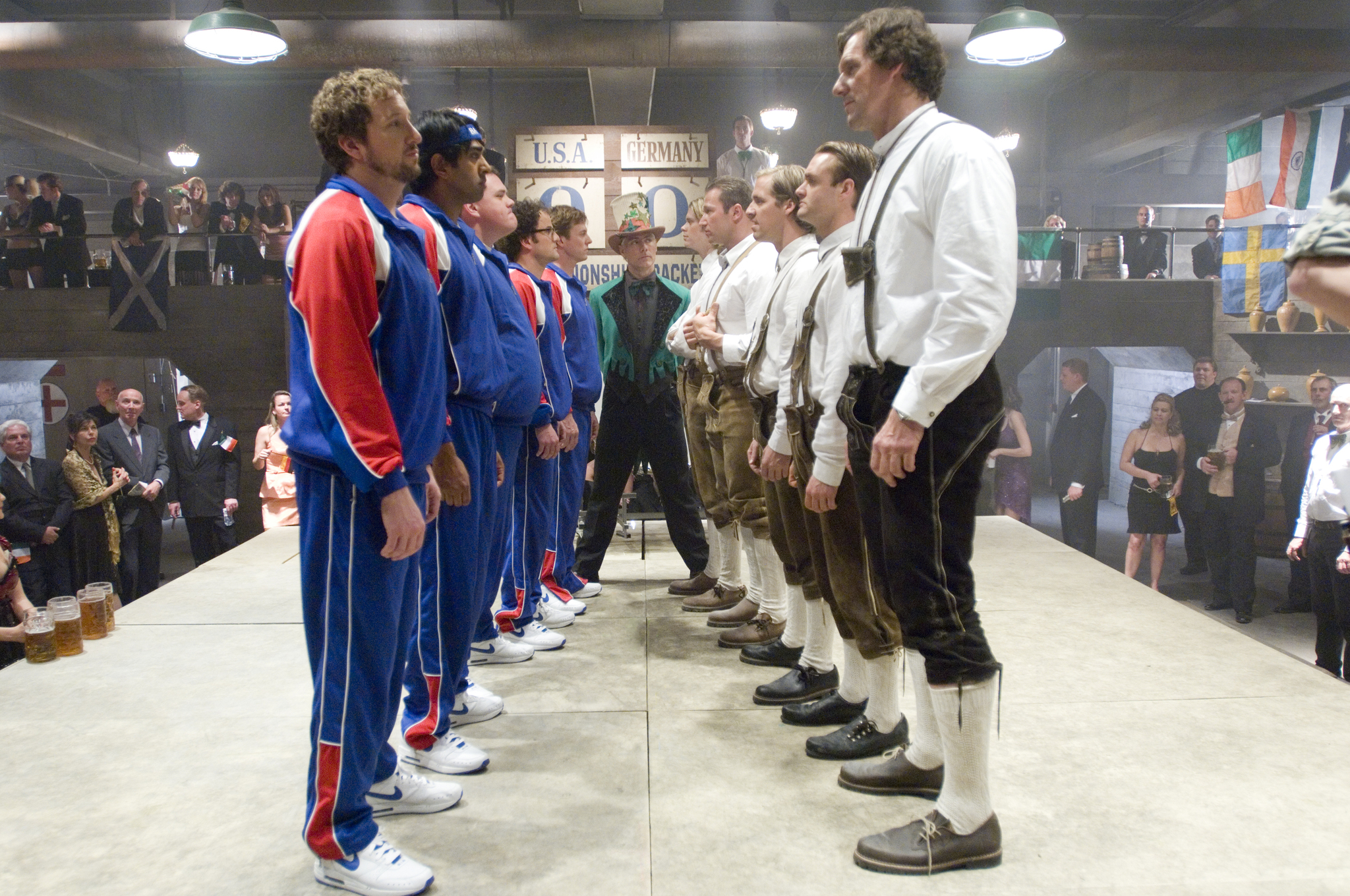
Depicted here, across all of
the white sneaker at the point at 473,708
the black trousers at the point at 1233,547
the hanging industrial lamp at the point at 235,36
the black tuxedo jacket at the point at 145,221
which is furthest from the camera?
the black tuxedo jacket at the point at 145,221

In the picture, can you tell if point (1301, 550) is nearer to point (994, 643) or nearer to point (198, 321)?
point (994, 643)

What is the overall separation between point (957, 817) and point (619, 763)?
0.92 m

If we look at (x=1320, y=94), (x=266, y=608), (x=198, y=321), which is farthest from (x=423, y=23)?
(x=1320, y=94)

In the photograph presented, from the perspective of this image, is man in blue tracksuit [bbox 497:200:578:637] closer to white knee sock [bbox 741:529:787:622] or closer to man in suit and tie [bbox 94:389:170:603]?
white knee sock [bbox 741:529:787:622]

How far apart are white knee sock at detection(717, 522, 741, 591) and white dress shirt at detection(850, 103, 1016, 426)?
2.29 metres

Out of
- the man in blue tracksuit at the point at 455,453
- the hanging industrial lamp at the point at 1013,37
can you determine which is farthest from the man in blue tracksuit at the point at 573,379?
the hanging industrial lamp at the point at 1013,37

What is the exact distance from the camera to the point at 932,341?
1776 mm

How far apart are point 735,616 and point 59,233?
933cm

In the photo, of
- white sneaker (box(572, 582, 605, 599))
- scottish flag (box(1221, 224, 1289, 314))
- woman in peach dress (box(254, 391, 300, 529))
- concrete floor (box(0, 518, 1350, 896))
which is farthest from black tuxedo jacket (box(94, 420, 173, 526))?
scottish flag (box(1221, 224, 1289, 314))

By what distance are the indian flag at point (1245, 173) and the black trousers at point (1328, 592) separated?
4954mm

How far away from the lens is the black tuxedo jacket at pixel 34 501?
5711mm

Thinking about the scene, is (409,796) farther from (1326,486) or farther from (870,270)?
(1326,486)

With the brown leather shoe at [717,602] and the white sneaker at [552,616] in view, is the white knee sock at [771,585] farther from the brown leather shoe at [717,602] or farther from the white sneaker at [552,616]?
the white sneaker at [552,616]

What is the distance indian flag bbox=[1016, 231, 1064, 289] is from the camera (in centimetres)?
982
